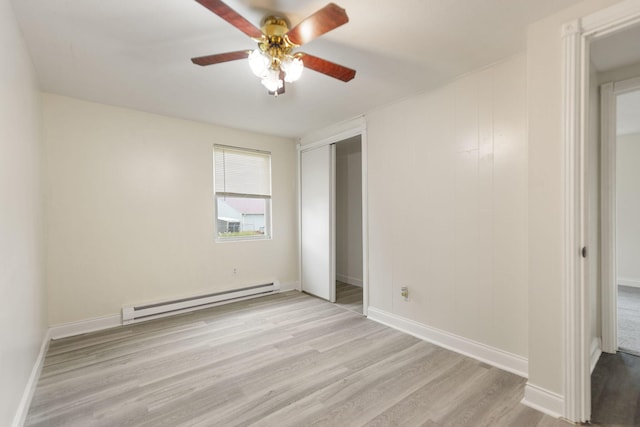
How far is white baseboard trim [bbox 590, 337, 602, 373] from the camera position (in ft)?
7.74

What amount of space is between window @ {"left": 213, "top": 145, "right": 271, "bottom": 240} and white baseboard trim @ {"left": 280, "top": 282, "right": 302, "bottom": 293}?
2.76 feet

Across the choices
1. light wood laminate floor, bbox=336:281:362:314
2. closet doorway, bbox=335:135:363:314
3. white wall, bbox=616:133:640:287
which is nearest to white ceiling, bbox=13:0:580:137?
closet doorway, bbox=335:135:363:314

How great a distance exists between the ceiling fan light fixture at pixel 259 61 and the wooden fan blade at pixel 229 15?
9 centimetres

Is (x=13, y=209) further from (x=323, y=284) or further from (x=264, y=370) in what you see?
(x=323, y=284)

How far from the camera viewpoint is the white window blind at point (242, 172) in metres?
4.04

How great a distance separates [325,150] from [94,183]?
2810 mm

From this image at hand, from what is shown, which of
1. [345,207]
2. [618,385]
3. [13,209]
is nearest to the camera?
[13,209]

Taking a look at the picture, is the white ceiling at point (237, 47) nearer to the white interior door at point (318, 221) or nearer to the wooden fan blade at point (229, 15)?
the wooden fan blade at point (229, 15)

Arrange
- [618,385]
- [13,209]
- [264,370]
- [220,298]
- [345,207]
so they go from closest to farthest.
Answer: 1. [13,209]
2. [618,385]
3. [264,370]
4. [220,298]
5. [345,207]

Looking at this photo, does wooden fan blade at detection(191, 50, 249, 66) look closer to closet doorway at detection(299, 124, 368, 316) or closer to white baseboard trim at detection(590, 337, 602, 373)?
closet doorway at detection(299, 124, 368, 316)

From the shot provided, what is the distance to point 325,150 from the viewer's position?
412 centimetres

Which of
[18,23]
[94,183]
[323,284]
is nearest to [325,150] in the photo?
[323,284]

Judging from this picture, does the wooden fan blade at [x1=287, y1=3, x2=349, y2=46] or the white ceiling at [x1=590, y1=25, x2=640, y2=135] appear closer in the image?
the wooden fan blade at [x1=287, y1=3, x2=349, y2=46]

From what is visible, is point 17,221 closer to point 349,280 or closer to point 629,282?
point 349,280
